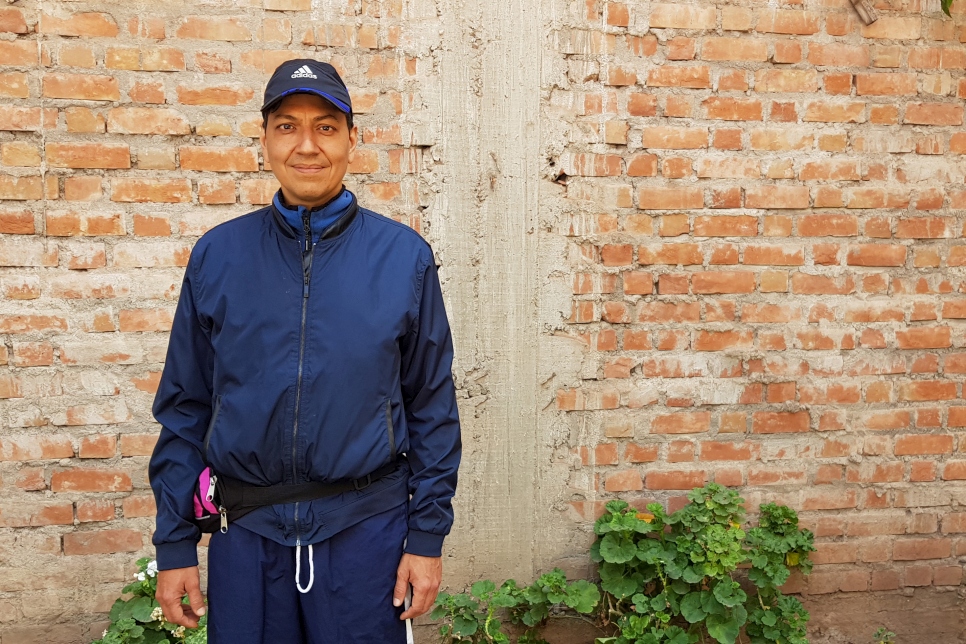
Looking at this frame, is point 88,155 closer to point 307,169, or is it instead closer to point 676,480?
point 307,169

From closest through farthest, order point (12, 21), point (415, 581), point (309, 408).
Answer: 1. point (309, 408)
2. point (415, 581)
3. point (12, 21)

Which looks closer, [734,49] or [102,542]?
[102,542]

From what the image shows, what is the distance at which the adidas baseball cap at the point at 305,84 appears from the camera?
1831mm

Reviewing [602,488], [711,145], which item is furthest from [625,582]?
[711,145]

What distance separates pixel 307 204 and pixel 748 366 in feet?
6.42

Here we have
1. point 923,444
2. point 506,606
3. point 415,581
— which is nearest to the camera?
point 415,581

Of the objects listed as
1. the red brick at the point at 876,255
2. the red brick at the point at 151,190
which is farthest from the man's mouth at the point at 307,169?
the red brick at the point at 876,255

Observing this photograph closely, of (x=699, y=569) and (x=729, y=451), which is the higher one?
(x=729, y=451)

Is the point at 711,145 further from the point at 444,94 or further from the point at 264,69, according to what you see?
the point at 264,69

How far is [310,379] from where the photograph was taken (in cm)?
180

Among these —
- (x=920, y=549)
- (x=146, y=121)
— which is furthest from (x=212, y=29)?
(x=920, y=549)

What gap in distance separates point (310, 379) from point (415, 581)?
566mm

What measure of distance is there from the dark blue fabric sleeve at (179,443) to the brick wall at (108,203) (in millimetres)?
936

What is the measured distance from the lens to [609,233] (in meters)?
2.98
